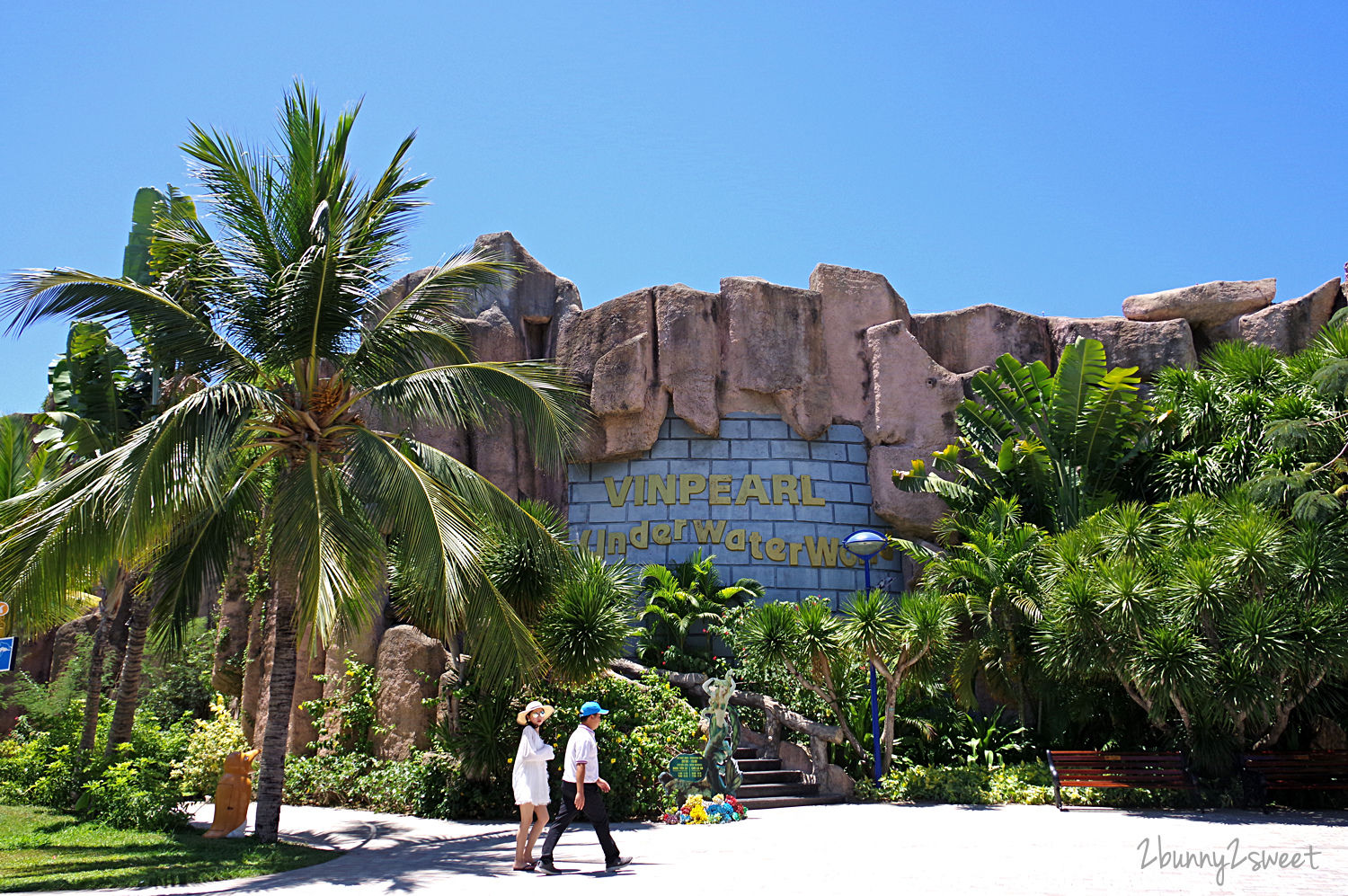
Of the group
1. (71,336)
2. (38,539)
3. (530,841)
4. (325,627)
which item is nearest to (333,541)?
(325,627)

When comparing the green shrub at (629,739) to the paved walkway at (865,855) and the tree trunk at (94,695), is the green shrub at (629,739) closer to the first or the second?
the paved walkway at (865,855)

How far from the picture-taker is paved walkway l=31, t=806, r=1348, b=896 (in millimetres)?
7781

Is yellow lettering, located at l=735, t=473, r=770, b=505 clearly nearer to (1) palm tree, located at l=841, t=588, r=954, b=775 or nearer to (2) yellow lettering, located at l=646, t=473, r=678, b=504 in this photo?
(2) yellow lettering, located at l=646, t=473, r=678, b=504

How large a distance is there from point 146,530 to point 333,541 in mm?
1639

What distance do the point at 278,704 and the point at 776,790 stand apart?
22.8 ft

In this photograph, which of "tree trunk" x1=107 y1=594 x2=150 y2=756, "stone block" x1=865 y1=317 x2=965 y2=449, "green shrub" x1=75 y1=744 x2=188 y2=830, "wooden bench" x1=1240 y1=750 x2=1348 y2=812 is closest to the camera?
"green shrub" x1=75 y1=744 x2=188 y2=830

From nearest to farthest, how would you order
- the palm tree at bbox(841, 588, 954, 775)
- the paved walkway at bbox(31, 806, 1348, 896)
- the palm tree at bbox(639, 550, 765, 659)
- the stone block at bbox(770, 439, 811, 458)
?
the paved walkway at bbox(31, 806, 1348, 896) < the palm tree at bbox(841, 588, 954, 775) < the palm tree at bbox(639, 550, 765, 659) < the stone block at bbox(770, 439, 811, 458)

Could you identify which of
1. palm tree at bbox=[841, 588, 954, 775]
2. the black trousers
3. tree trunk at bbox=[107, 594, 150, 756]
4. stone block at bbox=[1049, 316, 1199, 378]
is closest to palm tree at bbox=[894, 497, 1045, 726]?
palm tree at bbox=[841, 588, 954, 775]

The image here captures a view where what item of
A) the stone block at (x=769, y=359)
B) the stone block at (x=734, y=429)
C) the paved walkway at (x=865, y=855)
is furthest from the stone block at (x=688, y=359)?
the paved walkway at (x=865, y=855)

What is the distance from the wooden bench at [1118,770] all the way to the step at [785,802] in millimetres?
3024

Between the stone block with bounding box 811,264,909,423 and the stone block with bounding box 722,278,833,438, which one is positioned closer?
the stone block with bounding box 722,278,833,438

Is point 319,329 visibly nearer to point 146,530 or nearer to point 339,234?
point 339,234

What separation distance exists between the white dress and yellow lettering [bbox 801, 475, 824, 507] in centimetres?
1173

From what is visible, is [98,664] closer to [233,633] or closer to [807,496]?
[233,633]
